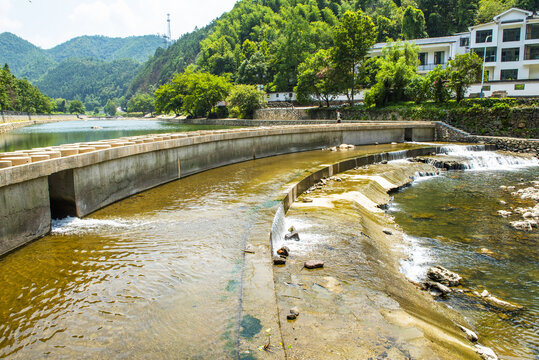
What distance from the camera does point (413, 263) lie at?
907cm

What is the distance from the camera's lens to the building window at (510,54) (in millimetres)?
47094

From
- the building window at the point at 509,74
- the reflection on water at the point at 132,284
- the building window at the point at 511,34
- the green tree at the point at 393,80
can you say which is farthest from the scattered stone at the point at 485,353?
the building window at the point at 511,34

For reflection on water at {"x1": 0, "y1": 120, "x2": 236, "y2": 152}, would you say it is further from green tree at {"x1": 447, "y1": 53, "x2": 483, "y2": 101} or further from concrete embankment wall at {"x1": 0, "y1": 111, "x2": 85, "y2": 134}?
green tree at {"x1": 447, "y1": 53, "x2": 483, "y2": 101}

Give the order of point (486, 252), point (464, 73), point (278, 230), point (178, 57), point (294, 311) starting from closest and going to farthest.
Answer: point (294, 311), point (278, 230), point (486, 252), point (464, 73), point (178, 57)

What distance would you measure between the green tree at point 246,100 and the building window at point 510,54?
34643mm

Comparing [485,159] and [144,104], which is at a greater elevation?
[144,104]

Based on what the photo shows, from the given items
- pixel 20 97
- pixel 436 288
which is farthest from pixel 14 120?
pixel 436 288

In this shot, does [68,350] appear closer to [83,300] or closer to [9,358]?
[9,358]

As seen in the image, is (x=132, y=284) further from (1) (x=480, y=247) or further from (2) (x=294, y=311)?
(1) (x=480, y=247)

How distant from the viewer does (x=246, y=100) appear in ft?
205

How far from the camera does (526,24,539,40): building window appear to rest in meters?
45.9

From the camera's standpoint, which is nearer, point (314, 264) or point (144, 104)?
point (314, 264)

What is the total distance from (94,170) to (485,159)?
22.1 meters

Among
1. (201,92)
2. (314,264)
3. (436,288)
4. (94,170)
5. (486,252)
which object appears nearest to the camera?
(314,264)
